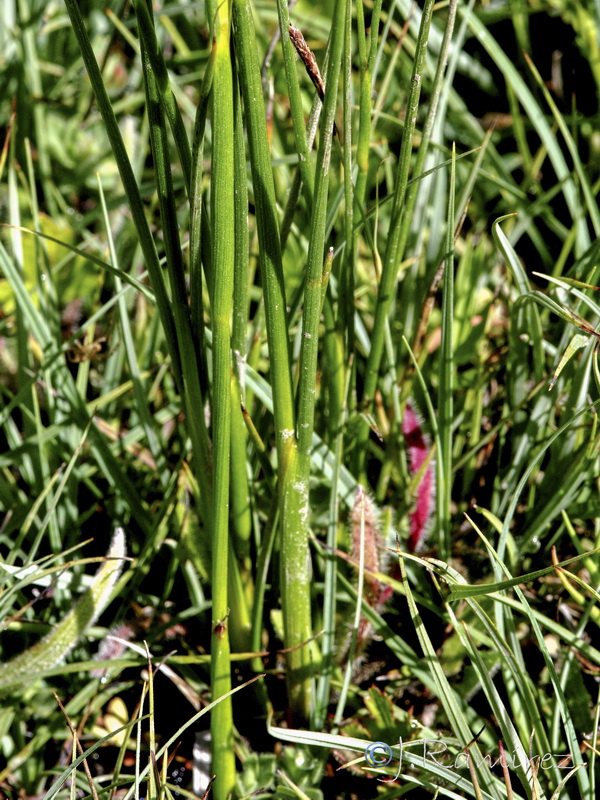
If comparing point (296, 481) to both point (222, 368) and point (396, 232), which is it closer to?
point (222, 368)

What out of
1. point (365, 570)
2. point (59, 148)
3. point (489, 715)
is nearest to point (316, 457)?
point (365, 570)

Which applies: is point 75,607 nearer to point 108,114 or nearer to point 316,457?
point 316,457

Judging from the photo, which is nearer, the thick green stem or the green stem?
the thick green stem

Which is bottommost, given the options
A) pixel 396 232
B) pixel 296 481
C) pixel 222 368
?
pixel 296 481

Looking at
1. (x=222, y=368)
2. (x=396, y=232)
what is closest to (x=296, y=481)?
(x=222, y=368)

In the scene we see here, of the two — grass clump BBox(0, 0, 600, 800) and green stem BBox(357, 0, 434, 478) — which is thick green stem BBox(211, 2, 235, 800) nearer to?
grass clump BBox(0, 0, 600, 800)

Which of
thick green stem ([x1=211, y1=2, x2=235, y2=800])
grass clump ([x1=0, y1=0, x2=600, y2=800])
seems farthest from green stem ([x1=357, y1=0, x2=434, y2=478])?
thick green stem ([x1=211, y1=2, x2=235, y2=800])

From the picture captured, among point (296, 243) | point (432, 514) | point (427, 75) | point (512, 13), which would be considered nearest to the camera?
point (432, 514)

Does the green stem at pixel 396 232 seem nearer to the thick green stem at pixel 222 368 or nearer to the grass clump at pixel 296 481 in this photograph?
the grass clump at pixel 296 481

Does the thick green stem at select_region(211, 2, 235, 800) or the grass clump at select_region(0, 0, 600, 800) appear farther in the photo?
the grass clump at select_region(0, 0, 600, 800)

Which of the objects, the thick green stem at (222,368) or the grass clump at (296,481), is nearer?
the thick green stem at (222,368)

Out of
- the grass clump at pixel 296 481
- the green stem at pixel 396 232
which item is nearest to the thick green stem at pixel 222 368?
the grass clump at pixel 296 481
